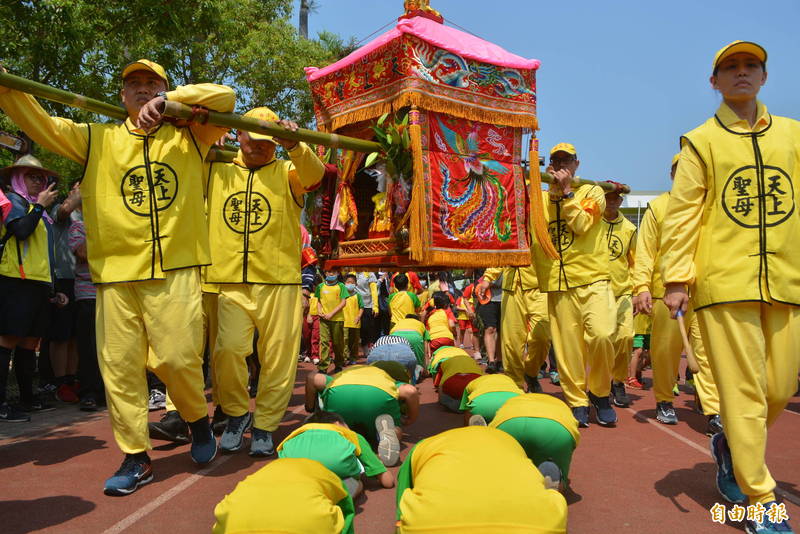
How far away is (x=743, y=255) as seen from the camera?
10.7 ft

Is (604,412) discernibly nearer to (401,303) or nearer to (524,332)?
(524,332)

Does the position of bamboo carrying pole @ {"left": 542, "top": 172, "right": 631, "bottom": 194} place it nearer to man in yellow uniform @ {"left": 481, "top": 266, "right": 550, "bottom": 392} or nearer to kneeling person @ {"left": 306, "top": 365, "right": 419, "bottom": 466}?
man in yellow uniform @ {"left": 481, "top": 266, "right": 550, "bottom": 392}

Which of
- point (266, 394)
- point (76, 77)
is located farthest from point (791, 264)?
point (76, 77)

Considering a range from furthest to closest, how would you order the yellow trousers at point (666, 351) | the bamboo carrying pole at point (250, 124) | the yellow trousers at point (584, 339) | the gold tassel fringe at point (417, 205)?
the yellow trousers at point (666, 351)
the yellow trousers at point (584, 339)
the gold tassel fringe at point (417, 205)
the bamboo carrying pole at point (250, 124)

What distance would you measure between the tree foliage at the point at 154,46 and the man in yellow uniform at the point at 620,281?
6295mm

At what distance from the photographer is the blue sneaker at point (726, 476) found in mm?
3502

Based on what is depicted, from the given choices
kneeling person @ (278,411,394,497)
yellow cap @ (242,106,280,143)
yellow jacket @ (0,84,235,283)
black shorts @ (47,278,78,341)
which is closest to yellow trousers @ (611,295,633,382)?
kneeling person @ (278,411,394,497)

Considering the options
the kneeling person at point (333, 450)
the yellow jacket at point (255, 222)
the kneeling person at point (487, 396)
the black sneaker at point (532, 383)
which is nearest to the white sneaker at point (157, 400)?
the yellow jacket at point (255, 222)

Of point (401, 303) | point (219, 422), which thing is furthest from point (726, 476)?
point (401, 303)

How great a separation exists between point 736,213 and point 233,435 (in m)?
3.51

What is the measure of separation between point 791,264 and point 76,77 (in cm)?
945

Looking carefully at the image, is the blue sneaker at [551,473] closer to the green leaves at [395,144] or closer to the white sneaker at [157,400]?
the green leaves at [395,144]

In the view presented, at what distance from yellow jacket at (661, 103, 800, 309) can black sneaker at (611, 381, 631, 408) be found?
3.85 m

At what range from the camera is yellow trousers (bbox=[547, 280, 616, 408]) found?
18.8 feet
